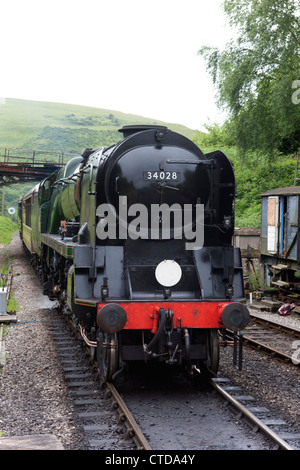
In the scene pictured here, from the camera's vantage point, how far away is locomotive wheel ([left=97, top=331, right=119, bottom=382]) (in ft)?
20.7

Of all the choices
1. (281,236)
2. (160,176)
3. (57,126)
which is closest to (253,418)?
(160,176)

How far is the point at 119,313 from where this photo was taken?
239 inches

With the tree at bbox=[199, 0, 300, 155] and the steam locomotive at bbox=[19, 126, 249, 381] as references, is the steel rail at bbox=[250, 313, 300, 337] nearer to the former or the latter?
the steam locomotive at bbox=[19, 126, 249, 381]

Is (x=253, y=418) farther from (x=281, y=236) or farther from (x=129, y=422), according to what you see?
(x=281, y=236)

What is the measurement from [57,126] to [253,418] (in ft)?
376

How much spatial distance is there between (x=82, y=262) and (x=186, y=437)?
2.50m

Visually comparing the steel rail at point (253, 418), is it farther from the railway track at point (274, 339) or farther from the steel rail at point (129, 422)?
the railway track at point (274, 339)

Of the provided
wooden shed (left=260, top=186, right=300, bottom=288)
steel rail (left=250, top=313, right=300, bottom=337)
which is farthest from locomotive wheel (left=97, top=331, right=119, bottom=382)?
wooden shed (left=260, top=186, right=300, bottom=288)

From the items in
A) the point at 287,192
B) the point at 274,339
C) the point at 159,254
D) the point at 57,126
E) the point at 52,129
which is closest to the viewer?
the point at 159,254

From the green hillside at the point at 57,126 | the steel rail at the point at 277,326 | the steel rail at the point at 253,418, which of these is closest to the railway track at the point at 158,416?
the steel rail at the point at 253,418

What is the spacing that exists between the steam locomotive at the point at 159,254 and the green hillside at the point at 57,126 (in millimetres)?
70479

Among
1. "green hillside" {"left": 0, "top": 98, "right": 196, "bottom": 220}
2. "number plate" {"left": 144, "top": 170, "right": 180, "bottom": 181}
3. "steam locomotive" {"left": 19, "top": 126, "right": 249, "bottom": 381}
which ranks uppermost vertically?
"green hillside" {"left": 0, "top": 98, "right": 196, "bottom": 220}

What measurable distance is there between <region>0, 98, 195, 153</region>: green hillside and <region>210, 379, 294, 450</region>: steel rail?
7169 centimetres

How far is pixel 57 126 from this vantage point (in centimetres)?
11544
